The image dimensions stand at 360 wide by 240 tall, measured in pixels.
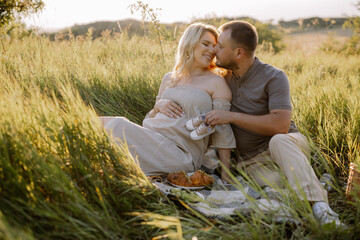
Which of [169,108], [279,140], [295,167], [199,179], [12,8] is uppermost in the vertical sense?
[12,8]

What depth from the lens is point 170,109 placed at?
399 centimetres

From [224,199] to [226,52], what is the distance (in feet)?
5.24

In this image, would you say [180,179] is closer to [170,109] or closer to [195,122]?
[195,122]

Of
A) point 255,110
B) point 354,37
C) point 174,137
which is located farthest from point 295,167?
point 354,37

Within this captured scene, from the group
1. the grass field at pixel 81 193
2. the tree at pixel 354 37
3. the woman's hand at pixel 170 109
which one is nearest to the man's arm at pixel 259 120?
the woman's hand at pixel 170 109

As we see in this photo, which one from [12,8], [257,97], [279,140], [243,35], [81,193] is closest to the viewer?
[81,193]

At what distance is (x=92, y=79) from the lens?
5203mm

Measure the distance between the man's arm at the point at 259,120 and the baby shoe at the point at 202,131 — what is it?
58 millimetres

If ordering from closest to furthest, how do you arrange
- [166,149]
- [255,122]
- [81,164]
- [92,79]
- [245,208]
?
1. [81,164]
2. [245,208]
3. [255,122]
4. [166,149]
5. [92,79]

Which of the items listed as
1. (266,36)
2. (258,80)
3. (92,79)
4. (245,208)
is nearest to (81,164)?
(245,208)

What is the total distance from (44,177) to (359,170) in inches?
93.3

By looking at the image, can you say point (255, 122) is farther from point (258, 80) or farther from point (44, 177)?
point (44, 177)

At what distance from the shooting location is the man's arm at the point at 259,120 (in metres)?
3.40

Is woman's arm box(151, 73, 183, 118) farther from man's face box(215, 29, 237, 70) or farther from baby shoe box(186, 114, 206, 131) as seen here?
man's face box(215, 29, 237, 70)
